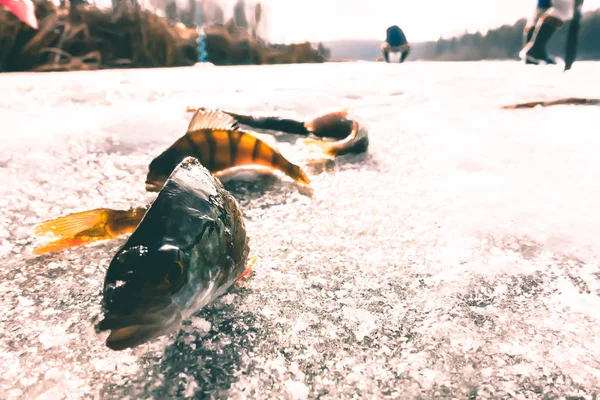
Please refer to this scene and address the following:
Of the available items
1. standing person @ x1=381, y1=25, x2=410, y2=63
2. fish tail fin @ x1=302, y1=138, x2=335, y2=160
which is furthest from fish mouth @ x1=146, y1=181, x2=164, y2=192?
standing person @ x1=381, y1=25, x2=410, y2=63

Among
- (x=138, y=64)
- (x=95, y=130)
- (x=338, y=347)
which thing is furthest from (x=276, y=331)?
(x=138, y=64)

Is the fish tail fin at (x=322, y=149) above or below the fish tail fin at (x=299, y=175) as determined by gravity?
above

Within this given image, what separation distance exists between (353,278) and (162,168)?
3.22ft

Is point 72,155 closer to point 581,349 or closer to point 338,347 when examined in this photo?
point 338,347

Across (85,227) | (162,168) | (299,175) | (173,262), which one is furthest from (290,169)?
(173,262)

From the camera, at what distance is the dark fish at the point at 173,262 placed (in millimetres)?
709

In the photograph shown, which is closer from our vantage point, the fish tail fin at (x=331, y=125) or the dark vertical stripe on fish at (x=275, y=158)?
the dark vertical stripe on fish at (x=275, y=158)

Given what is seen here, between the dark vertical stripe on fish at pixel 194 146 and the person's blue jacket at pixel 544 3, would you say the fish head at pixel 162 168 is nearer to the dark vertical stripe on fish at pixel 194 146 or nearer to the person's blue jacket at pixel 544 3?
the dark vertical stripe on fish at pixel 194 146

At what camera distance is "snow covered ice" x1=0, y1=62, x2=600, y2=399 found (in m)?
0.76

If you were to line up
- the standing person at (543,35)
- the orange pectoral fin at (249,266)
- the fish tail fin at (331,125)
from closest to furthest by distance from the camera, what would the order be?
the orange pectoral fin at (249,266)
the fish tail fin at (331,125)
the standing person at (543,35)

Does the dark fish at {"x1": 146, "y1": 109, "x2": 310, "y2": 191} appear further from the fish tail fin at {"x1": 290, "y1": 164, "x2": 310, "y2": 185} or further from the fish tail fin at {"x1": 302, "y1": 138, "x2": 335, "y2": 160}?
the fish tail fin at {"x1": 302, "y1": 138, "x2": 335, "y2": 160}

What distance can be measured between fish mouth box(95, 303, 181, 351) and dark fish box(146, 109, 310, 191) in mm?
977

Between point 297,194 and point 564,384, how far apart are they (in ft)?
3.73

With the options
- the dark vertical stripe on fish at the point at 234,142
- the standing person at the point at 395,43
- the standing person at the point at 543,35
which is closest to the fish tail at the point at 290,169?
the dark vertical stripe on fish at the point at 234,142
